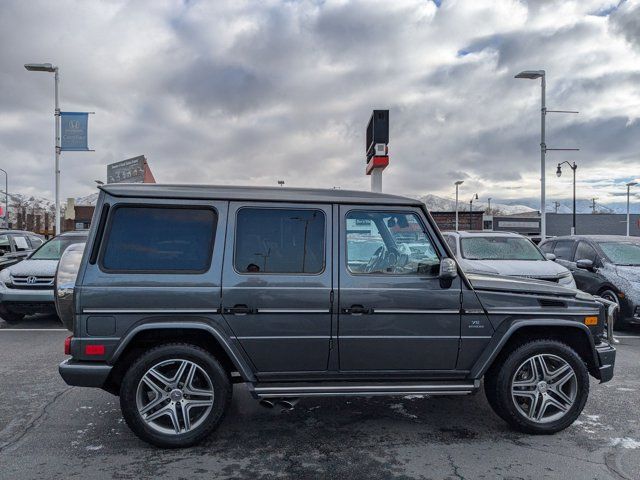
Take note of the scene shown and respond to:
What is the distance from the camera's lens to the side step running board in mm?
3732

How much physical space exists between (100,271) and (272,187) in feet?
4.76

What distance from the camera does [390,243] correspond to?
3967 millimetres

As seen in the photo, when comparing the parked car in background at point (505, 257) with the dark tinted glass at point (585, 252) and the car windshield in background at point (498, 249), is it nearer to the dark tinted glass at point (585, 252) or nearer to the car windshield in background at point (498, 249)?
the car windshield in background at point (498, 249)

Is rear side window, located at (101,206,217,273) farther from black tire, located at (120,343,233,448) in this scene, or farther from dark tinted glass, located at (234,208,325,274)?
black tire, located at (120,343,233,448)

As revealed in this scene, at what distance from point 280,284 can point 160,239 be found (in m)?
0.99

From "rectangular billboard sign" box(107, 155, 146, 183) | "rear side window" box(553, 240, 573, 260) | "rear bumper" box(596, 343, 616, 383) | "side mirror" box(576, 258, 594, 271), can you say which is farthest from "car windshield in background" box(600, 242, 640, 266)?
"rectangular billboard sign" box(107, 155, 146, 183)

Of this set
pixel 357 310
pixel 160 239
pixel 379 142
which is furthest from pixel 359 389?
pixel 379 142

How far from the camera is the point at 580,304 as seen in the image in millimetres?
4098

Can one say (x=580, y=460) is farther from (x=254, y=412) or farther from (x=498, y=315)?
(x=254, y=412)

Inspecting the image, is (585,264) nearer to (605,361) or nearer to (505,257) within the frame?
(505,257)

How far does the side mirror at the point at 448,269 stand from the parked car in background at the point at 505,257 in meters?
4.33

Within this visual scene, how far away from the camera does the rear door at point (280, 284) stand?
3740 mm

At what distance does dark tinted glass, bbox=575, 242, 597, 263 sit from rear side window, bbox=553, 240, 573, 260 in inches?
10.5

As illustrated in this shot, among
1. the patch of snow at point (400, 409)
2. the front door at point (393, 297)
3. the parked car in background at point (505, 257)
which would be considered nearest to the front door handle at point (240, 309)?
the front door at point (393, 297)
